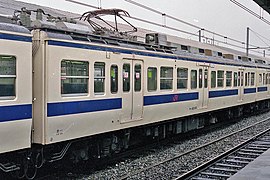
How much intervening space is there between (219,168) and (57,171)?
12.0 ft

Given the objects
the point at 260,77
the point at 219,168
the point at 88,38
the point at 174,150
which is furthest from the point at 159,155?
the point at 260,77

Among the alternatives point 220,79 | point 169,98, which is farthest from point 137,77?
point 220,79

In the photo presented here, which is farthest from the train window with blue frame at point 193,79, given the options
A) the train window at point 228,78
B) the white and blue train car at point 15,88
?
the white and blue train car at point 15,88

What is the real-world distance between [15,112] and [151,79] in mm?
5040

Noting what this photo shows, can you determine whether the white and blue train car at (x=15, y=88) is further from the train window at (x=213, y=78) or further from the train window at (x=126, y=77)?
the train window at (x=213, y=78)

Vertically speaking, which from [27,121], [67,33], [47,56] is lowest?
[27,121]

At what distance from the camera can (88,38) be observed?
8477 millimetres

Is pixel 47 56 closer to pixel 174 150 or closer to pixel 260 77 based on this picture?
pixel 174 150

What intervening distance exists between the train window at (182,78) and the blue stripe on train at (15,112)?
6517 millimetres

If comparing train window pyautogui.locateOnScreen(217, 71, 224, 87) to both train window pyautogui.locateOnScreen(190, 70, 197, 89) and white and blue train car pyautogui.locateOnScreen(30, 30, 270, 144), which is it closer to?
white and blue train car pyautogui.locateOnScreen(30, 30, 270, 144)

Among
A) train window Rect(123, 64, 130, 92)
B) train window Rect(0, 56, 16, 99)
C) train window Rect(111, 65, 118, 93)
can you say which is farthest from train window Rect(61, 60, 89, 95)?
train window Rect(123, 64, 130, 92)

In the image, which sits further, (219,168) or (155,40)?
(155,40)

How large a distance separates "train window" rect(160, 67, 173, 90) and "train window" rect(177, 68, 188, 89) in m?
0.54

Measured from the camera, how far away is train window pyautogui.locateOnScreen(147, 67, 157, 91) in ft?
35.2
